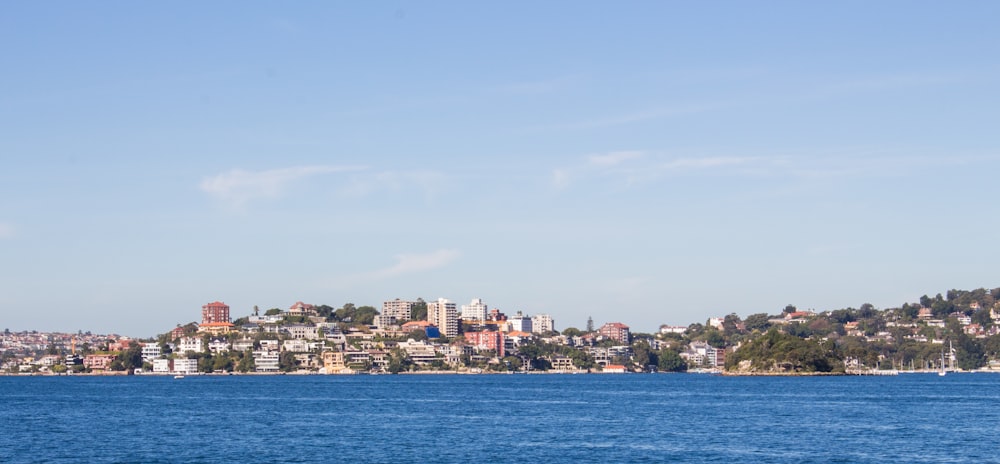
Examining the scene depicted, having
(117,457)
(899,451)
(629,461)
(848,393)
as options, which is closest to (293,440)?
(117,457)

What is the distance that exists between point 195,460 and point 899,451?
98.9ft

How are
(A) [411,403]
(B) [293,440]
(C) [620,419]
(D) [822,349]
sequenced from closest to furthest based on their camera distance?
(B) [293,440] → (C) [620,419] → (A) [411,403] → (D) [822,349]

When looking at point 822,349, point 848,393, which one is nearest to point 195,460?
point 848,393

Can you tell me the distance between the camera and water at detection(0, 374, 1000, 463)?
53312 millimetres

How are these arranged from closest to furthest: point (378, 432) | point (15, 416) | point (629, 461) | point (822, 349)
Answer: point (629, 461) → point (378, 432) → point (15, 416) → point (822, 349)

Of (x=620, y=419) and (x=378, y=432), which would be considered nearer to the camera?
(x=378, y=432)

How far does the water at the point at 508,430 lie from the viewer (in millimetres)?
53312

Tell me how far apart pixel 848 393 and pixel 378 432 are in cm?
6287

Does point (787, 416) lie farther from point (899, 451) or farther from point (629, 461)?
point (629, 461)

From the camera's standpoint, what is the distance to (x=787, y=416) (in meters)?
76.8

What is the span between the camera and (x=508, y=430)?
66.2 metres

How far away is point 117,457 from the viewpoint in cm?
5278

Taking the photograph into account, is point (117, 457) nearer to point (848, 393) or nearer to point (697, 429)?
point (697, 429)

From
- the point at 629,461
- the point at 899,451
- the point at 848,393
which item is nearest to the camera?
the point at 629,461
